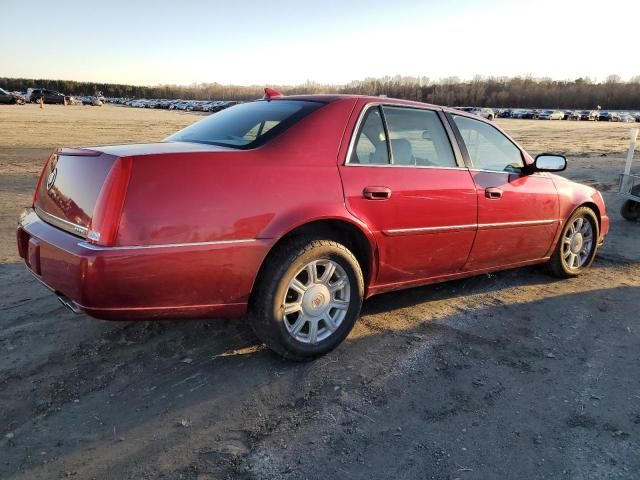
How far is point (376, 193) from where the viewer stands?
3484 mm

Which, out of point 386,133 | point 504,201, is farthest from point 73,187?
point 504,201

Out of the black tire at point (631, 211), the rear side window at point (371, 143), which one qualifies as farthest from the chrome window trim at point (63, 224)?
the black tire at point (631, 211)

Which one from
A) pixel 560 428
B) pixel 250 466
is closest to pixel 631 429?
pixel 560 428

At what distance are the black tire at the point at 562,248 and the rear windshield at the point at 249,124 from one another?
298 cm

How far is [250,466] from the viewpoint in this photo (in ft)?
7.88

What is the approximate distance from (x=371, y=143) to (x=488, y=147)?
1.43 metres

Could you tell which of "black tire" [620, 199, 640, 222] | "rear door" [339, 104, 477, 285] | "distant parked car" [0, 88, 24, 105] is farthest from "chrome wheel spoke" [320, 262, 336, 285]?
"distant parked car" [0, 88, 24, 105]

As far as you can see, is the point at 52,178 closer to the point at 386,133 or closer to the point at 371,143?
the point at 371,143

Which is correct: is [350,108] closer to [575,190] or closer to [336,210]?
[336,210]

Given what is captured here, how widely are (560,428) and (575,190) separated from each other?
3.12 meters

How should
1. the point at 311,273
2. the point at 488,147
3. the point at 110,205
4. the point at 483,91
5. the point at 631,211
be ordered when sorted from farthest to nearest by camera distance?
1. the point at 483,91
2. the point at 631,211
3. the point at 488,147
4. the point at 311,273
5. the point at 110,205

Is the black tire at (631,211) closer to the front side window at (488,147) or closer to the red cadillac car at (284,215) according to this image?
the red cadillac car at (284,215)

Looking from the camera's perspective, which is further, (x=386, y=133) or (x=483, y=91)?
(x=483, y=91)

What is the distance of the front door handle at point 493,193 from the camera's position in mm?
4227
